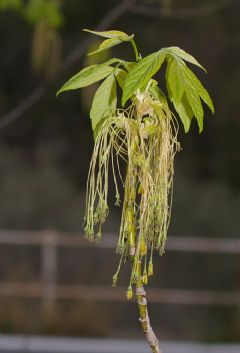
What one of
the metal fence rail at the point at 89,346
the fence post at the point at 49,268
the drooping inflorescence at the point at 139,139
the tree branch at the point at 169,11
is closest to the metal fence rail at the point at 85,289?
the fence post at the point at 49,268

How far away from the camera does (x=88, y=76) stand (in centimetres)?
135

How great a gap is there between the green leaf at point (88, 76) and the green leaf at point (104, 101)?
0.06 feet

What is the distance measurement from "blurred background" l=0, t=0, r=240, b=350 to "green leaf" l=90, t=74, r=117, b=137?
322 centimetres

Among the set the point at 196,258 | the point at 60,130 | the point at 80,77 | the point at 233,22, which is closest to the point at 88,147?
the point at 60,130

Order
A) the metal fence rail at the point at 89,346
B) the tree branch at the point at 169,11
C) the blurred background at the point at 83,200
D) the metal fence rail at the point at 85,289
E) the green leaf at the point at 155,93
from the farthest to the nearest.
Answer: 1. the metal fence rail at the point at 85,289
2. the blurred background at the point at 83,200
3. the metal fence rail at the point at 89,346
4. the tree branch at the point at 169,11
5. the green leaf at the point at 155,93

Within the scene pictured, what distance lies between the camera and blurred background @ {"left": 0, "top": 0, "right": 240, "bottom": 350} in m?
9.98

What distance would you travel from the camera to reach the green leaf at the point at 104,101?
4.56 ft

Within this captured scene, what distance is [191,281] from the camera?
11680mm

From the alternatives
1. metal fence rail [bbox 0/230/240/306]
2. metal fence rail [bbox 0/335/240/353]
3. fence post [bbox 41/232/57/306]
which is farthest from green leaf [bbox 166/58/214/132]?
fence post [bbox 41/232/57/306]

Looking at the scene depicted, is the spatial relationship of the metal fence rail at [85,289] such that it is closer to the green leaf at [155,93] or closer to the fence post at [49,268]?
the fence post at [49,268]

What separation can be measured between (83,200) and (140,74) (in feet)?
38.1

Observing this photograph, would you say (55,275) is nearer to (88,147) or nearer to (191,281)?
(191,281)

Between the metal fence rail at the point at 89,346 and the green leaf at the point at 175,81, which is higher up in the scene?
the green leaf at the point at 175,81

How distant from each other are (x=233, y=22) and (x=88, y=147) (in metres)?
3.47
